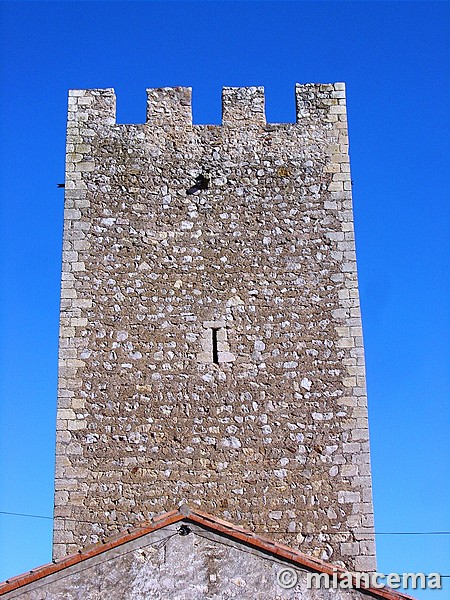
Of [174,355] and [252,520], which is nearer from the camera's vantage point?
[252,520]

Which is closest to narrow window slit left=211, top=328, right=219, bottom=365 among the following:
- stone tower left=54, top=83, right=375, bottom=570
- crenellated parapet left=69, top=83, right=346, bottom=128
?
stone tower left=54, top=83, right=375, bottom=570

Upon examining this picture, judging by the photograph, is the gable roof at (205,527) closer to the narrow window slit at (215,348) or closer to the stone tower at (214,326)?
the stone tower at (214,326)

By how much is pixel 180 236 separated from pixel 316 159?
6.78 feet

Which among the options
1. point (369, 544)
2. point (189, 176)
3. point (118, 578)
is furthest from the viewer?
point (189, 176)

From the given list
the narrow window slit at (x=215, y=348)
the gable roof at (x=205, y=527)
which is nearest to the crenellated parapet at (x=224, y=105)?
the narrow window slit at (x=215, y=348)

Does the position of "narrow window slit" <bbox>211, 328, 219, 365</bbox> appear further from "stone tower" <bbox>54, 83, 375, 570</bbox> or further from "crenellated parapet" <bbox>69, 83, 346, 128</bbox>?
"crenellated parapet" <bbox>69, 83, 346, 128</bbox>

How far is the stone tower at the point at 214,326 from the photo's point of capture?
937cm

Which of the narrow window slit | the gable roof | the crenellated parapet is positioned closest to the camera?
the gable roof

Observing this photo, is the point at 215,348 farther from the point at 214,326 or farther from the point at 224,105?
the point at 224,105

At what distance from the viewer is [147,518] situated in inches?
363

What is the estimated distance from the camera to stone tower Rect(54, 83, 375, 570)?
9367 mm

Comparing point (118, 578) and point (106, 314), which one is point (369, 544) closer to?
point (118, 578)

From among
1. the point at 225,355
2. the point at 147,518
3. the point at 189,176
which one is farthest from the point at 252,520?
the point at 189,176

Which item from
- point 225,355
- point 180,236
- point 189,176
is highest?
point 189,176
